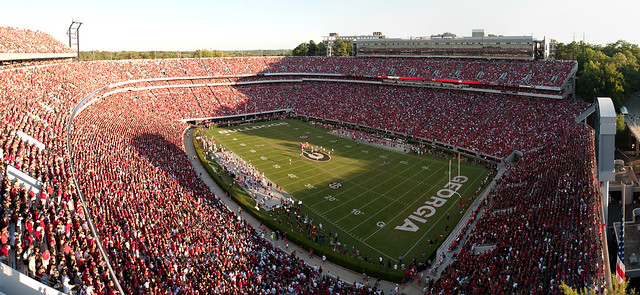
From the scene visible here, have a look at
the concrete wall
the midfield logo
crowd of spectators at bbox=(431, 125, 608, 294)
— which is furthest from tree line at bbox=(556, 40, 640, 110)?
the concrete wall

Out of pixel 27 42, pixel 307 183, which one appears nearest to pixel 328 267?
pixel 307 183

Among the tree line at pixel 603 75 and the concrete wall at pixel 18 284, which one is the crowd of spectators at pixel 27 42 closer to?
the concrete wall at pixel 18 284

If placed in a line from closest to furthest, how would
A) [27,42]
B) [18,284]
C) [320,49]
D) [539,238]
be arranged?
[18,284]
[539,238]
[27,42]
[320,49]

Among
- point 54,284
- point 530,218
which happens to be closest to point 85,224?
point 54,284

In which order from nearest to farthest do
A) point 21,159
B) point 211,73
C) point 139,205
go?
point 21,159, point 139,205, point 211,73

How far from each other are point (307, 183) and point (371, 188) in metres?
5.12

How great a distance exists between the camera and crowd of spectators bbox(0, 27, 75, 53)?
3534cm

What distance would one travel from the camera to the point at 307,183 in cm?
3167

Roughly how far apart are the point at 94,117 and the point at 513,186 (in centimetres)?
3449

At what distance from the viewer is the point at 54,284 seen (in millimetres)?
9883

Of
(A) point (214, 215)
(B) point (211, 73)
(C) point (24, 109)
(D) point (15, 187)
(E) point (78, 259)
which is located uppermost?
(B) point (211, 73)

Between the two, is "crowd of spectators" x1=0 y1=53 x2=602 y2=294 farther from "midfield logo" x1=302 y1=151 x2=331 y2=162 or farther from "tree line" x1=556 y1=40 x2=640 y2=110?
"midfield logo" x1=302 y1=151 x2=331 y2=162

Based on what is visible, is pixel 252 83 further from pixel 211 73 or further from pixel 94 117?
pixel 94 117

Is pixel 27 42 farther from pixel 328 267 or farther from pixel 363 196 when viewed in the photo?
pixel 328 267
